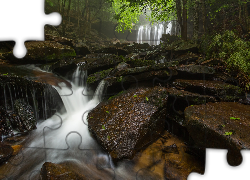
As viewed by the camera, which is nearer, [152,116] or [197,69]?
[152,116]

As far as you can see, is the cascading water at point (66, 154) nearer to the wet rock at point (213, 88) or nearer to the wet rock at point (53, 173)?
the wet rock at point (53, 173)

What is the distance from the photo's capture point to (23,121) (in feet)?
14.6

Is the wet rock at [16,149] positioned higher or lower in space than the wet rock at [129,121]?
lower

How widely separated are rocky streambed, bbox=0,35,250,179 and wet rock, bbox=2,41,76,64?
289 cm

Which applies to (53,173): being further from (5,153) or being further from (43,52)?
(43,52)

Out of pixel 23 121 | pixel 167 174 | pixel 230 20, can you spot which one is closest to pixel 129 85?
pixel 167 174

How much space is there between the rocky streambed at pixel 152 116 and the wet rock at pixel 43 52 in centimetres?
289

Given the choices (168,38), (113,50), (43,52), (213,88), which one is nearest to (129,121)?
(213,88)

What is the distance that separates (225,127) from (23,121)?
17.4ft

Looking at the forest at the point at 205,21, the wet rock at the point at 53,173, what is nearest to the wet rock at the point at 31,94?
the forest at the point at 205,21

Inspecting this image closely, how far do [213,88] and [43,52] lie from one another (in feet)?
25.5

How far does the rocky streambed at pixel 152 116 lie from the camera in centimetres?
290

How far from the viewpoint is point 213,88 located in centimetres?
402

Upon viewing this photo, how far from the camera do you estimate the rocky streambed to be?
2904mm
